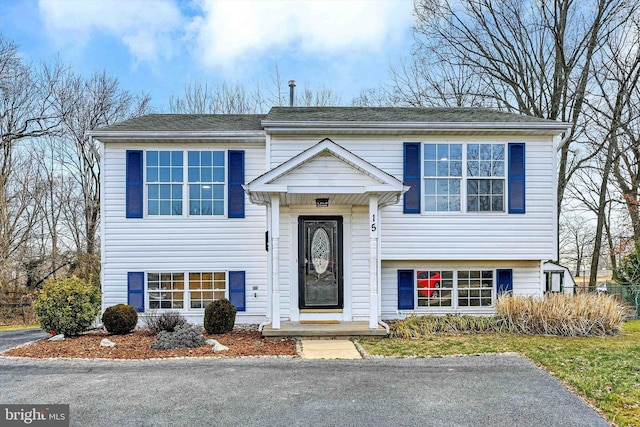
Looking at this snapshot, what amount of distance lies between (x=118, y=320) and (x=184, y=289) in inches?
74.7

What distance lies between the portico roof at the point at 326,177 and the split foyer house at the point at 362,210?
52.0 inches

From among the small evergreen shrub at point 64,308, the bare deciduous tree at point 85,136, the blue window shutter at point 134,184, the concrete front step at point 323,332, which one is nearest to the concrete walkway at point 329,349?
the concrete front step at point 323,332

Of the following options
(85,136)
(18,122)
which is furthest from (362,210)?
(18,122)

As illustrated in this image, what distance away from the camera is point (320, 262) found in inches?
388

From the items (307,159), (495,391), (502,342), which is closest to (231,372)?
(495,391)

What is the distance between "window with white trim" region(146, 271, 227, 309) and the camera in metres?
10.9

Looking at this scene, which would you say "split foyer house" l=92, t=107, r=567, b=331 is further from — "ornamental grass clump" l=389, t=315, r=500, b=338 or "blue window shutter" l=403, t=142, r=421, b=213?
"ornamental grass clump" l=389, t=315, r=500, b=338

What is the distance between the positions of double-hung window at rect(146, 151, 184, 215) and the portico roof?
2887 millimetres

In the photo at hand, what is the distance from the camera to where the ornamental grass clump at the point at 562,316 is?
910cm

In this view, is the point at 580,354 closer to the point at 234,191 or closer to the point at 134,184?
the point at 234,191

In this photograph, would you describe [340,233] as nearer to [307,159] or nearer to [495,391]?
[307,159]

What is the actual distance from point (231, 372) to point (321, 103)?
19.8 meters

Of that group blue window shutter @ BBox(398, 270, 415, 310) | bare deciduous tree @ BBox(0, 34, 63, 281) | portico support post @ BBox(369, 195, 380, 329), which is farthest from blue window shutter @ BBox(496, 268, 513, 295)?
bare deciduous tree @ BBox(0, 34, 63, 281)

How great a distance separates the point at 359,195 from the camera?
358 inches
